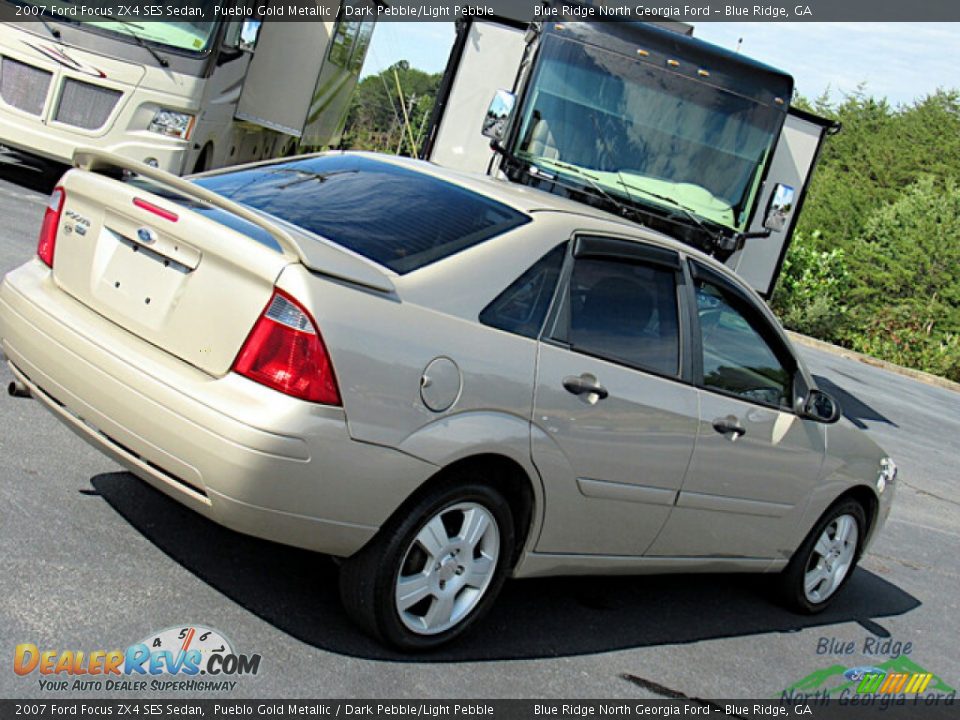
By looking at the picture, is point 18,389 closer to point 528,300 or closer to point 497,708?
point 528,300

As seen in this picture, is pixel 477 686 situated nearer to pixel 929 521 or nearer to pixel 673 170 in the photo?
pixel 929 521

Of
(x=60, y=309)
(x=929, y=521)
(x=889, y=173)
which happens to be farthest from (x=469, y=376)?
(x=889, y=173)

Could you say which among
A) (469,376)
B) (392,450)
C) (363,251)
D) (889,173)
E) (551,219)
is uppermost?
(889,173)

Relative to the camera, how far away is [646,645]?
207 inches

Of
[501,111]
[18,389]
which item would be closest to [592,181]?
[501,111]

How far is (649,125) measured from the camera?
36.3 ft

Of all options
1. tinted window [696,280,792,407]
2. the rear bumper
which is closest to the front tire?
the rear bumper

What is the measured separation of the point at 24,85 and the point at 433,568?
399 inches

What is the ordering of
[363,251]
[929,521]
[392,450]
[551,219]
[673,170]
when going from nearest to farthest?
[392,450] → [363,251] → [551,219] → [929,521] → [673,170]

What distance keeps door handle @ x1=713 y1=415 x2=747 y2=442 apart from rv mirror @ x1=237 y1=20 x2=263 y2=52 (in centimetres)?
1010

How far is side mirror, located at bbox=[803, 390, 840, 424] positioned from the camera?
5867mm

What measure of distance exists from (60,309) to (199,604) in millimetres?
1186

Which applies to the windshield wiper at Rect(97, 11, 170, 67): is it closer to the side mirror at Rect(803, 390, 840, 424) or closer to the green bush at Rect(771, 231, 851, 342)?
the side mirror at Rect(803, 390, 840, 424)

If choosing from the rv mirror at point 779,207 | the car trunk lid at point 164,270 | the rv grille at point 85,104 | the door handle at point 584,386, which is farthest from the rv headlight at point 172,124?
the door handle at point 584,386
